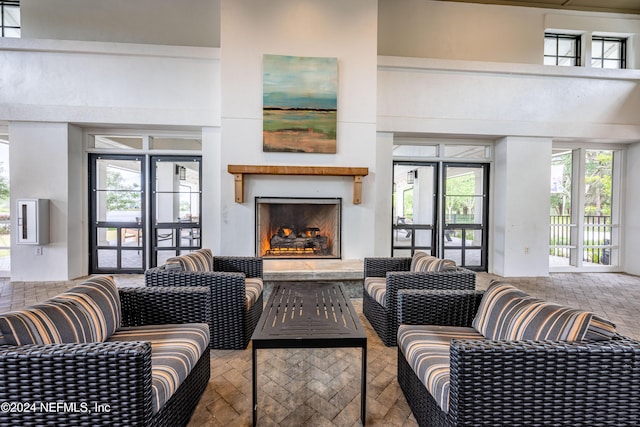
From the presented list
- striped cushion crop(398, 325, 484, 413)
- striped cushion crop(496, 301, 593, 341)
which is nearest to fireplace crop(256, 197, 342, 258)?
striped cushion crop(398, 325, 484, 413)

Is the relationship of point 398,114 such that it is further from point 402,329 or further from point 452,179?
point 402,329

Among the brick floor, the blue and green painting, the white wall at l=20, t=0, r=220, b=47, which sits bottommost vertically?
the brick floor

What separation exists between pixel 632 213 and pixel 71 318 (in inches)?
335

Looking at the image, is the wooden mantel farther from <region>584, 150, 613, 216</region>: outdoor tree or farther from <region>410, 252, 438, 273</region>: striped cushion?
<region>584, 150, 613, 216</region>: outdoor tree

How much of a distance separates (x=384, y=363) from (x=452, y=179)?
13.9 ft

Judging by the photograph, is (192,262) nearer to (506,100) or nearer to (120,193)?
(120,193)

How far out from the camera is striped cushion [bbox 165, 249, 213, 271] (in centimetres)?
262

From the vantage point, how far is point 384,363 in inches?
94.3

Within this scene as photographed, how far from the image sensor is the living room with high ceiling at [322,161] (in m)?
2.80

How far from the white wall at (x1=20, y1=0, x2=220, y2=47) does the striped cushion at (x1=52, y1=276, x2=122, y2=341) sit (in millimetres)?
4651

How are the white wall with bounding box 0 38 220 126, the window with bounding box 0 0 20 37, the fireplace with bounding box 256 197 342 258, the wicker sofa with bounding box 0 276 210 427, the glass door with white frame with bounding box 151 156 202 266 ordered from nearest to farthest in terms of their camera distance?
the wicker sofa with bounding box 0 276 210 427 < the white wall with bounding box 0 38 220 126 < the fireplace with bounding box 256 197 342 258 < the window with bounding box 0 0 20 37 < the glass door with white frame with bounding box 151 156 202 266

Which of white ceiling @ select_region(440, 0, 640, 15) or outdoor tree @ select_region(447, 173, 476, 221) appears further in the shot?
outdoor tree @ select_region(447, 173, 476, 221)

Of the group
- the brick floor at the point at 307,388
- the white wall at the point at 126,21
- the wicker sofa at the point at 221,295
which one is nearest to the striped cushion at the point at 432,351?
the brick floor at the point at 307,388

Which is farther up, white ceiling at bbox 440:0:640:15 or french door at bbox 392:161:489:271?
white ceiling at bbox 440:0:640:15
